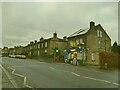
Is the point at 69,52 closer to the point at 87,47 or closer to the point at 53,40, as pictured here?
the point at 87,47

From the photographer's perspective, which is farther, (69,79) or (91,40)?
(91,40)

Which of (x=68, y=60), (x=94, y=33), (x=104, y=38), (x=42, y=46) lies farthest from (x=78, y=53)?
(x=42, y=46)

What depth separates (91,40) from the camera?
47.3 m

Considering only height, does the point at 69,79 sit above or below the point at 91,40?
below

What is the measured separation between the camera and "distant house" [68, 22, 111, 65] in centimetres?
4556

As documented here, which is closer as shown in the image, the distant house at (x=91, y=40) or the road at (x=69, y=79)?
the road at (x=69, y=79)

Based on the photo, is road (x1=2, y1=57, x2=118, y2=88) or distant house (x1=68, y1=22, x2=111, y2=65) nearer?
road (x1=2, y1=57, x2=118, y2=88)

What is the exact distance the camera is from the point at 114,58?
33.7 meters

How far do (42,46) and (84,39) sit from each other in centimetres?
3390

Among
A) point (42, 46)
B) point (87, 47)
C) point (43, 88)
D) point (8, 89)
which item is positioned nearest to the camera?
point (8, 89)

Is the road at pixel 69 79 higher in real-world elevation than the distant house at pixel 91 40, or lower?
lower

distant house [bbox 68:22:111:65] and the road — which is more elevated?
distant house [bbox 68:22:111:65]

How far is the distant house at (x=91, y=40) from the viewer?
45562 millimetres

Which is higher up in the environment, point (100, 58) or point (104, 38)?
point (104, 38)
